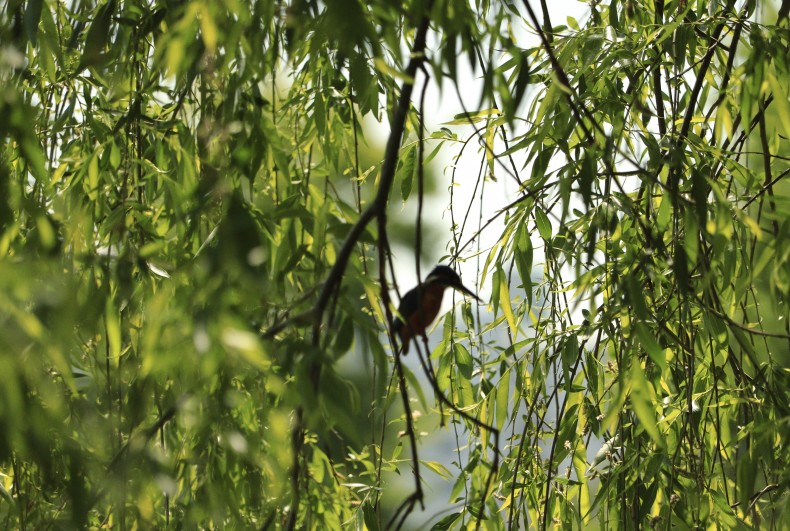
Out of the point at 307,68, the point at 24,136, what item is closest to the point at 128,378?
the point at 24,136

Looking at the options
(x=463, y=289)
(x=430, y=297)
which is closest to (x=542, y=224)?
(x=463, y=289)

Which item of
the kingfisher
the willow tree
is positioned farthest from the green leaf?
the kingfisher

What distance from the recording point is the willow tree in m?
0.92

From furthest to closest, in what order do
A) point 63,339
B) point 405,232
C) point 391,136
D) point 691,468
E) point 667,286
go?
point 405,232
point 667,286
point 691,468
point 391,136
point 63,339

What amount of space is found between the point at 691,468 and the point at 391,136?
85 centimetres

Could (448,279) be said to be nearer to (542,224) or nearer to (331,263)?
(542,224)

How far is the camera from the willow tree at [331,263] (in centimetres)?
92

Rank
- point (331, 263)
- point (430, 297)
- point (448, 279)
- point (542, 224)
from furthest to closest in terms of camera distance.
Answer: point (430, 297) < point (448, 279) < point (542, 224) < point (331, 263)

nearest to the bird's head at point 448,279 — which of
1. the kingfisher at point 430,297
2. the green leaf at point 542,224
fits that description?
the kingfisher at point 430,297

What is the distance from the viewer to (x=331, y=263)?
1.25 m

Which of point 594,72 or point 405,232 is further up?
point 405,232

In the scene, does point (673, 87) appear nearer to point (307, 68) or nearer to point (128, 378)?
point (307, 68)

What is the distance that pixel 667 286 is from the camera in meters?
1.64

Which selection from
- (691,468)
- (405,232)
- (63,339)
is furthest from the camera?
(405,232)
